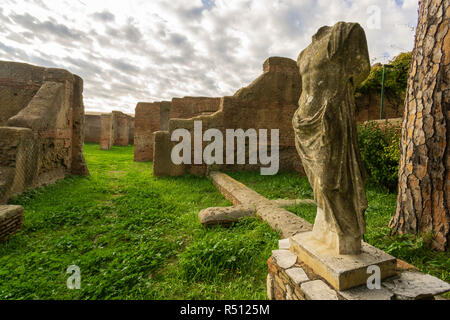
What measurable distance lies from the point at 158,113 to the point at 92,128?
39.6 ft

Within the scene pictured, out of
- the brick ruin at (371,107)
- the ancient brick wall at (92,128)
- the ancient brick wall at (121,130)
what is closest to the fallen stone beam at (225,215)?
the brick ruin at (371,107)

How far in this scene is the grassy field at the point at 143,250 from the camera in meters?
2.16

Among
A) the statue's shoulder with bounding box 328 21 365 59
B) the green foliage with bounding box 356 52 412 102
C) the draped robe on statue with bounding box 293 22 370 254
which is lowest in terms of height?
the draped robe on statue with bounding box 293 22 370 254

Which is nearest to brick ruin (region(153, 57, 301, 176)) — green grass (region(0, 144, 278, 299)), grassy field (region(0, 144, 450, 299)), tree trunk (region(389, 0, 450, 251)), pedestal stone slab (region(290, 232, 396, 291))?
grassy field (region(0, 144, 450, 299))

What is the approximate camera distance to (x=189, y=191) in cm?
591

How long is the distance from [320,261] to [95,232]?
10.6 feet

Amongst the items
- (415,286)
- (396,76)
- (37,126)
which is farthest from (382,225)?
(396,76)

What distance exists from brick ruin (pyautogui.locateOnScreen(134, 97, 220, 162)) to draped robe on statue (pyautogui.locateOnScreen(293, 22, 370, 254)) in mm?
10304

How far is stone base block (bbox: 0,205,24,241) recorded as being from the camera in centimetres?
304

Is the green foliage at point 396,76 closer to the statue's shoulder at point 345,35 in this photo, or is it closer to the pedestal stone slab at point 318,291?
the statue's shoulder at point 345,35

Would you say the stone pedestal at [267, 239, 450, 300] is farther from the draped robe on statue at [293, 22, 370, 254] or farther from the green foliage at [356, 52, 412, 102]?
the green foliage at [356, 52, 412, 102]

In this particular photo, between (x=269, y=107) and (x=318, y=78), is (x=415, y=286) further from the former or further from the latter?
(x=269, y=107)

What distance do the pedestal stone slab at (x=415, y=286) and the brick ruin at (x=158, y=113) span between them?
1076 centimetres

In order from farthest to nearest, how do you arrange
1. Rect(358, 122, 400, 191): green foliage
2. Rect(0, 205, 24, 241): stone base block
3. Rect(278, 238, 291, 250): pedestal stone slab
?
Rect(358, 122, 400, 191): green foliage
Rect(0, 205, 24, 241): stone base block
Rect(278, 238, 291, 250): pedestal stone slab
